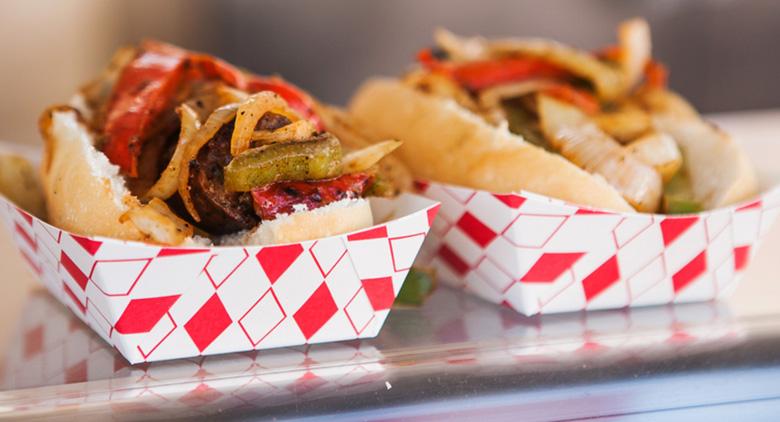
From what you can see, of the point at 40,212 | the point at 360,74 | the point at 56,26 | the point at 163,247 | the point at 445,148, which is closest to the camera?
the point at 163,247

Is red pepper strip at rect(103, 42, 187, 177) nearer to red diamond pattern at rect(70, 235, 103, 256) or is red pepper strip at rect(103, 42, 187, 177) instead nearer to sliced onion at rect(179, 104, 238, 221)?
sliced onion at rect(179, 104, 238, 221)

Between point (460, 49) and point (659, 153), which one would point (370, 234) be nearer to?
point (659, 153)

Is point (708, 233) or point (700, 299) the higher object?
point (708, 233)

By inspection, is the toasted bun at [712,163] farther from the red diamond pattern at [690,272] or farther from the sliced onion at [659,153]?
the red diamond pattern at [690,272]

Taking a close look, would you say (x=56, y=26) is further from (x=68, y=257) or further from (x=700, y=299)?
(x=700, y=299)

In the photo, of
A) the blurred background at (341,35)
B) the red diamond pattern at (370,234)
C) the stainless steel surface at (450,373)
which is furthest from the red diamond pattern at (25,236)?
the blurred background at (341,35)

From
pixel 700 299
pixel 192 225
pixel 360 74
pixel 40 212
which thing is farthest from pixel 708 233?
pixel 360 74

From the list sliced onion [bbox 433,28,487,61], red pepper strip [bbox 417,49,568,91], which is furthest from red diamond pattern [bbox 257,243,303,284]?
sliced onion [bbox 433,28,487,61]
